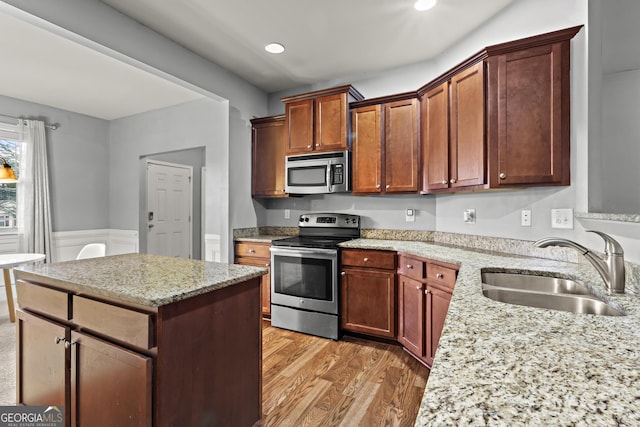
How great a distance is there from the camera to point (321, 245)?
A: 9.98 feet

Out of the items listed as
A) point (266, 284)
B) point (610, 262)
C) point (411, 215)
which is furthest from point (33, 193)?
point (610, 262)

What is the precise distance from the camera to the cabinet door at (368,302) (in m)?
2.78

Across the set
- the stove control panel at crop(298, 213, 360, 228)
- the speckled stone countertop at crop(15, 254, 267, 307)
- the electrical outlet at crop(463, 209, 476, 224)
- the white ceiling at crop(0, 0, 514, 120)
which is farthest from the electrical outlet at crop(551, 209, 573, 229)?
the speckled stone countertop at crop(15, 254, 267, 307)

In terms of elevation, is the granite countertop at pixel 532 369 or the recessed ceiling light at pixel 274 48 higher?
the recessed ceiling light at pixel 274 48

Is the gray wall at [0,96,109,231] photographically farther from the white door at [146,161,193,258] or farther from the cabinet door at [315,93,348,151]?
the cabinet door at [315,93,348,151]

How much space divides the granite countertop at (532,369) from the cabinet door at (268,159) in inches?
114

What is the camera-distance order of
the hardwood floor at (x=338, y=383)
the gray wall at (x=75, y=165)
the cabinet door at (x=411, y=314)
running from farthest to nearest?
the gray wall at (x=75, y=165) < the cabinet door at (x=411, y=314) < the hardwood floor at (x=338, y=383)

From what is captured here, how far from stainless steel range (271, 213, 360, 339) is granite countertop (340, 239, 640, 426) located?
1.94 meters

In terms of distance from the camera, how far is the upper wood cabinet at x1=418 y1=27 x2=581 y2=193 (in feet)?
6.44

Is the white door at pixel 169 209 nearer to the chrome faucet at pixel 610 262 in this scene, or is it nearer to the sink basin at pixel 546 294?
the sink basin at pixel 546 294

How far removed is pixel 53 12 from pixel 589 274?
3401 millimetres

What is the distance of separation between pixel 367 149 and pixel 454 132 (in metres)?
0.90

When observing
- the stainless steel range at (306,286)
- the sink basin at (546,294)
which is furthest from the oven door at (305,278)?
the sink basin at (546,294)

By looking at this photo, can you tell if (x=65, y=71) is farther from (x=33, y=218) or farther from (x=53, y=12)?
(x=33, y=218)
